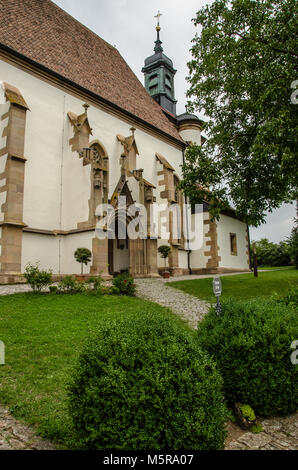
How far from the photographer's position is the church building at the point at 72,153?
13.5m

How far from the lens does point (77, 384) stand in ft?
8.45

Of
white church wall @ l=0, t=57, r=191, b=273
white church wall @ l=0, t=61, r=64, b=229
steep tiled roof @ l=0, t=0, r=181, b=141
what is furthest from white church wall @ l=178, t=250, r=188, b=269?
white church wall @ l=0, t=61, r=64, b=229

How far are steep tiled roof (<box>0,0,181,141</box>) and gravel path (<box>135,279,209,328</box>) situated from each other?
437 inches

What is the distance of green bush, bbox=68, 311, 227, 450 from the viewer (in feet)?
7.69

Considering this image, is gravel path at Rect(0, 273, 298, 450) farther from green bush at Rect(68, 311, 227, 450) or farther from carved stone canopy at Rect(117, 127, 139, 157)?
carved stone canopy at Rect(117, 127, 139, 157)

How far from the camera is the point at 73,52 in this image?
18.8 metres

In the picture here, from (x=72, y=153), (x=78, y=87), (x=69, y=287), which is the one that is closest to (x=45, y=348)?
(x=69, y=287)

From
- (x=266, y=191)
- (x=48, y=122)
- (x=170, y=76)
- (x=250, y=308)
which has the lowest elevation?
(x=250, y=308)

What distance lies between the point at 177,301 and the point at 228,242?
1555 cm

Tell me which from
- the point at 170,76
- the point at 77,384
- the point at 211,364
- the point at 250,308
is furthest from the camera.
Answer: the point at 170,76

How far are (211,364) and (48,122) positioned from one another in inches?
590

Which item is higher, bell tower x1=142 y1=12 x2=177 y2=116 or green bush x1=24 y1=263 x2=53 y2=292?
bell tower x1=142 y1=12 x2=177 y2=116
